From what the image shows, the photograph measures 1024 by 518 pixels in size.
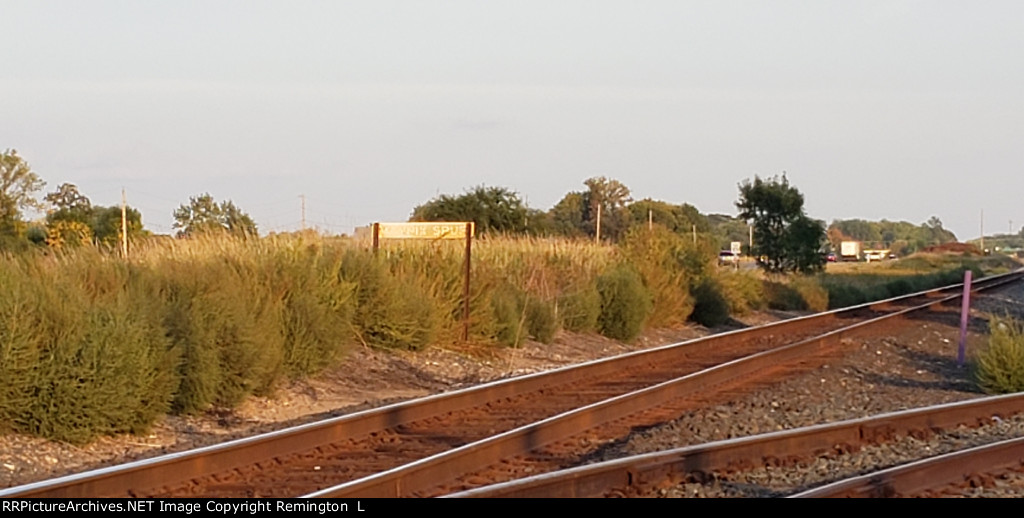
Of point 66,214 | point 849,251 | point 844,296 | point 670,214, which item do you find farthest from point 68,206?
point 849,251

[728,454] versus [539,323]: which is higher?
[539,323]

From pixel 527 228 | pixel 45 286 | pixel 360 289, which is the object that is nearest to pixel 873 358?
pixel 360 289

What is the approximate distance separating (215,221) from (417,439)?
12724mm

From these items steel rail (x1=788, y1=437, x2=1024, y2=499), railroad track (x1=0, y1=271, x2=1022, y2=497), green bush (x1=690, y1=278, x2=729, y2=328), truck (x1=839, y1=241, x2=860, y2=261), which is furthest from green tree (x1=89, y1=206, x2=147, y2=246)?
truck (x1=839, y1=241, x2=860, y2=261)

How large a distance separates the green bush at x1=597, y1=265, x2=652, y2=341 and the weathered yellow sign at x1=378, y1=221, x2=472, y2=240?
22.4 feet

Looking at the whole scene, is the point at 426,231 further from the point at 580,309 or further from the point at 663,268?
the point at 663,268

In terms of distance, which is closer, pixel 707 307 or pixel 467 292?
pixel 467 292

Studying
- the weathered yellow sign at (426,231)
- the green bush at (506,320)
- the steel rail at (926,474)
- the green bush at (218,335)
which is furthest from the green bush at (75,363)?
the green bush at (506,320)

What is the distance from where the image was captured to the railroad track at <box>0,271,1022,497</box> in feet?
31.5

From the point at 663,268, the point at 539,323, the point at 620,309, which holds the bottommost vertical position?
the point at 539,323

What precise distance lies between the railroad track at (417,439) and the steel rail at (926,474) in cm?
311

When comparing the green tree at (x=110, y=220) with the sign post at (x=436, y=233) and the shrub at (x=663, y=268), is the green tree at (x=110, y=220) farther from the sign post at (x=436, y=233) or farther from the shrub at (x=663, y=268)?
the shrub at (x=663, y=268)

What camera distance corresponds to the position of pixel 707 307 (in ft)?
119

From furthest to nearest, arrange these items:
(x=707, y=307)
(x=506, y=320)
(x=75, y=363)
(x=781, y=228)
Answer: (x=781, y=228)
(x=707, y=307)
(x=506, y=320)
(x=75, y=363)
